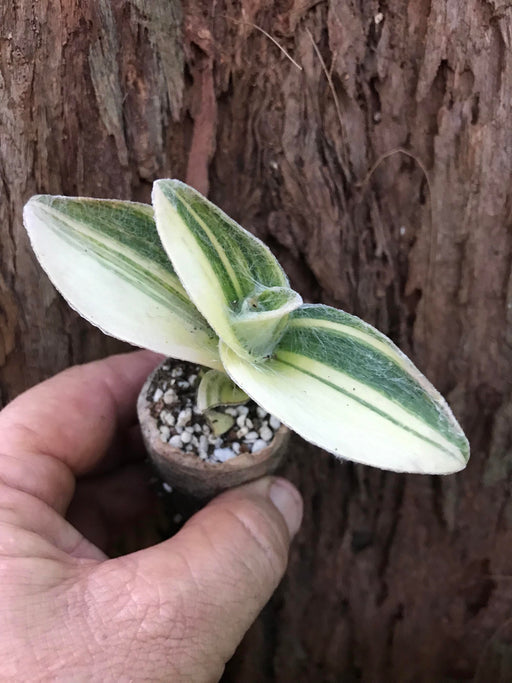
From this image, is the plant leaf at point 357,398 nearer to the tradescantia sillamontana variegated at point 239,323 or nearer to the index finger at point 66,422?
the tradescantia sillamontana variegated at point 239,323

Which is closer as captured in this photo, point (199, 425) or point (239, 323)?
point (239, 323)

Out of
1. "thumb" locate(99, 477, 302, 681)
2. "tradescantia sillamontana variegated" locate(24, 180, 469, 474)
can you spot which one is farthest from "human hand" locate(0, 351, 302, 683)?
"tradescantia sillamontana variegated" locate(24, 180, 469, 474)

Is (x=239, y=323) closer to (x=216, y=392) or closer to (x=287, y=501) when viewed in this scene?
(x=216, y=392)

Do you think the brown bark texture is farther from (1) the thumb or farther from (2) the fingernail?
(1) the thumb

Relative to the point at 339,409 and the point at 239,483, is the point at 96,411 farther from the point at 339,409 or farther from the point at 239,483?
the point at 339,409

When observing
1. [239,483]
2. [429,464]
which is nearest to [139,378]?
[239,483]

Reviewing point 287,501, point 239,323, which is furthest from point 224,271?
point 287,501
